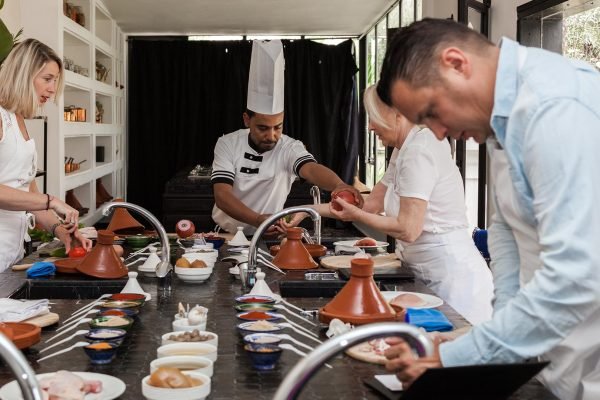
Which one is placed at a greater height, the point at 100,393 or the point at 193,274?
the point at 193,274

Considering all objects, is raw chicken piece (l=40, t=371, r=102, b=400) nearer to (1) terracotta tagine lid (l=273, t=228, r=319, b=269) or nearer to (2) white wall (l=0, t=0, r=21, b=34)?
(1) terracotta tagine lid (l=273, t=228, r=319, b=269)

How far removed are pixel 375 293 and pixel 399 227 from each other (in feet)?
2.64

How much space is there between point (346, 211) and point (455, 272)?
50cm

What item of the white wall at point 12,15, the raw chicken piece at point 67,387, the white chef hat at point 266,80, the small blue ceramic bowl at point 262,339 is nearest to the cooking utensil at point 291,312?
the small blue ceramic bowl at point 262,339

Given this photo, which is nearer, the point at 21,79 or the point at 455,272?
the point at 455,272

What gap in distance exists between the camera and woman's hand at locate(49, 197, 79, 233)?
3.48 m

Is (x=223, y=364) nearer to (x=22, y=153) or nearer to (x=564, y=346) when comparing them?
(x=564, y=346)

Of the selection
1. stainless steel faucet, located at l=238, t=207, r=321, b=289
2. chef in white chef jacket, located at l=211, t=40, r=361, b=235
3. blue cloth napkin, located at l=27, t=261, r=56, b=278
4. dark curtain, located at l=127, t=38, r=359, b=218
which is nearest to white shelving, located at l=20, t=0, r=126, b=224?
dark curtain, located at l=127, t=38, r=359, b=218

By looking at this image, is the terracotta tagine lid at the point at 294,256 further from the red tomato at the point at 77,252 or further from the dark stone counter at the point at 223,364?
the red tomato at the point at 77,252

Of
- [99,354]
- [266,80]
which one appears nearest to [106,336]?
[99,354]

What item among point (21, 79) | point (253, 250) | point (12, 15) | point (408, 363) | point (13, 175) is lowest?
point (408, 363)

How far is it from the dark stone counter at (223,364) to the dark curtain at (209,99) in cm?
842

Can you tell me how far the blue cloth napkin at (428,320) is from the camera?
7.68 feet

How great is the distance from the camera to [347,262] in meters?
3.57
